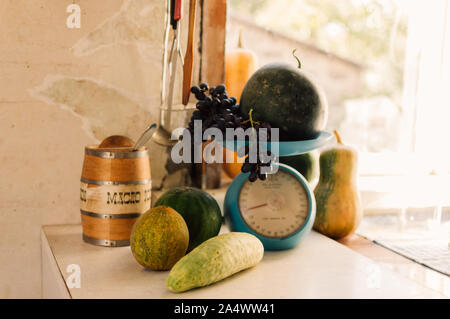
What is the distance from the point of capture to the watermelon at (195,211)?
3.12 ft

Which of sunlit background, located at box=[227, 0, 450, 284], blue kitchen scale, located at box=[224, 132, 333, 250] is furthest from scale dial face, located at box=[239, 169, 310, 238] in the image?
sunlit background, located at box=[227, 0, 450, 284]

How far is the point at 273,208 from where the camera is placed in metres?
0.98

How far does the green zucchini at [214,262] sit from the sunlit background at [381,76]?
767 millimetres

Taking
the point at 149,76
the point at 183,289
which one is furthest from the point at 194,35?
the point at 183,289

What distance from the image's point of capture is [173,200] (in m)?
0.96

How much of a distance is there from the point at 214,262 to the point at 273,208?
229 mm

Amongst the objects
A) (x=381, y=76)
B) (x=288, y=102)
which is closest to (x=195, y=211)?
(x=288, y=102)

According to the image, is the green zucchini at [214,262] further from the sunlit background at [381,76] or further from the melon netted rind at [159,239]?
the sunlit background at [381,76]

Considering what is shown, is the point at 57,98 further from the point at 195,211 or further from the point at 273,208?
the point at 273,208

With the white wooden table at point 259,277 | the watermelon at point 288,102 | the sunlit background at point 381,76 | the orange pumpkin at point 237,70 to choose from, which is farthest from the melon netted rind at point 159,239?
the sunlit background at point 381,76

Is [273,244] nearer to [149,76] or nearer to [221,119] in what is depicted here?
[221,119]

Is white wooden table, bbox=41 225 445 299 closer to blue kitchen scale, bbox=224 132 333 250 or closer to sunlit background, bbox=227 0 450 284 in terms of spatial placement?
blue kitchen scale, bbox=224 132 333 250

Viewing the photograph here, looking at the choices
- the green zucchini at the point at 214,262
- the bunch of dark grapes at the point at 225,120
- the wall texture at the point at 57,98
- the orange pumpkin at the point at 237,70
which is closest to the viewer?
the green zucchini at the point at 214,262

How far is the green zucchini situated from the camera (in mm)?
774
